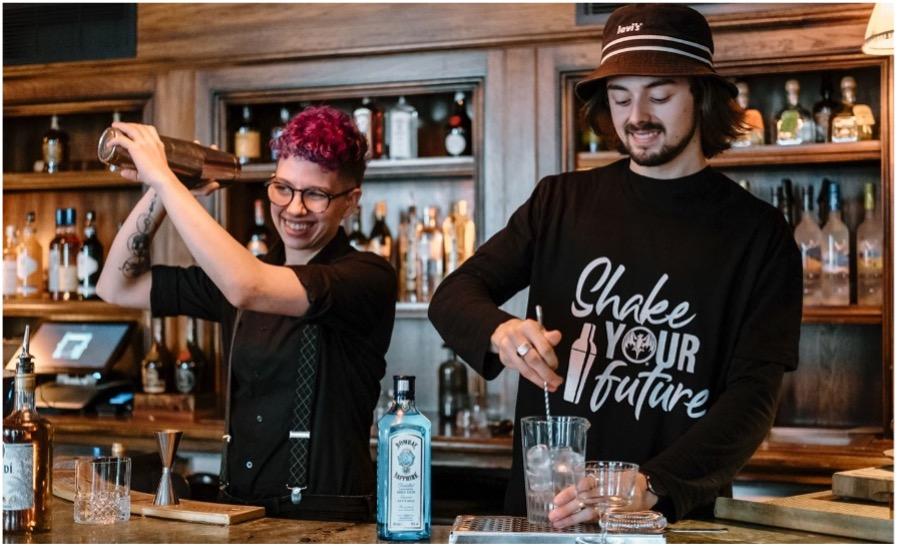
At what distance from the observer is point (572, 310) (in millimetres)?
2008

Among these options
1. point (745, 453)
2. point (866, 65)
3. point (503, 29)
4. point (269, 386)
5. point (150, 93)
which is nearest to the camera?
point (745, 453)

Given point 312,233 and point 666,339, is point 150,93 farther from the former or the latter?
point 666,339

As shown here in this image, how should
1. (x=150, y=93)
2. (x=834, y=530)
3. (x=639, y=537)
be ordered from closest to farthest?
(x=639, y=537) < (x=834, y=530) < (x=150, y=93)

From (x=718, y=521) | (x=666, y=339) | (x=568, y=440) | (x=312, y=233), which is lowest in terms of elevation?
(x=718, y=521)

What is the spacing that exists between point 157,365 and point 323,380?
1.91 metres

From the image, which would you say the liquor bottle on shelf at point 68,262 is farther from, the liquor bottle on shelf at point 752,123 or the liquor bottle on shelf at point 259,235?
the liquor bottle on shelf at point 752,123

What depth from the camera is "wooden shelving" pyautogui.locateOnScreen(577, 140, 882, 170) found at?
3.20 m

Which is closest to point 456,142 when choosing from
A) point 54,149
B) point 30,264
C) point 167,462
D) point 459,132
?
point 459,132

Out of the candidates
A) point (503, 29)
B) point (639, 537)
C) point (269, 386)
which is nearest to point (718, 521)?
point (639, 537)

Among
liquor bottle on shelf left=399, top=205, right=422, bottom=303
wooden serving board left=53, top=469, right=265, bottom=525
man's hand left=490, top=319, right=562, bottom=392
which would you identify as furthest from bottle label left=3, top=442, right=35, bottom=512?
liquor bottle on shelf left=399, top=205, right=422, bottom=303

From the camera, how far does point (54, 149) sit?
13.8ft

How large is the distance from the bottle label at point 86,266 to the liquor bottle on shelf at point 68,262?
0.07ft

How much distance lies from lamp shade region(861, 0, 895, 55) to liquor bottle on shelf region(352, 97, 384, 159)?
1.66m

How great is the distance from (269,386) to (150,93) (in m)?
2.10
